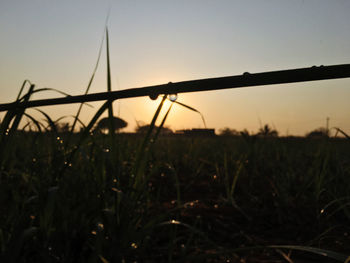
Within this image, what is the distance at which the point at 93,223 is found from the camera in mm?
1263

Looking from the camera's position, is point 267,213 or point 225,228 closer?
point 225,228

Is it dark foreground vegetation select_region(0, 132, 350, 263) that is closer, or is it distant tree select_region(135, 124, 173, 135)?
dark foreground vegetation select_region(0, 132, 350, 263)

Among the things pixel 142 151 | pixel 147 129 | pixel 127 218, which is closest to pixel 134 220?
pixel 127 218

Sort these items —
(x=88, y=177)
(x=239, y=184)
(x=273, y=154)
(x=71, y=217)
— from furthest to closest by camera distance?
(x=273, y=154) → (x=239, y=184) → (x=88, y=177) → (x=71, y=217)

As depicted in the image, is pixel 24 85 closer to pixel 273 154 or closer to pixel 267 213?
pixel 267 213

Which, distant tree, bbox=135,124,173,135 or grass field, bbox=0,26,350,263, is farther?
distant tree, bbox=135,124,173,135

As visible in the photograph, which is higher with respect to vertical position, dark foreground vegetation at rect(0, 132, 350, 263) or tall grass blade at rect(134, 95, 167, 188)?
tall grass blade at rect(134, 95, 167, 188)

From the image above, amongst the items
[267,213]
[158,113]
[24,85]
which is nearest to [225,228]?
[267,213]

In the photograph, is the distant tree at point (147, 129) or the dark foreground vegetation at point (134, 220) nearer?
the dark foreground vegetation at point (134, 220)

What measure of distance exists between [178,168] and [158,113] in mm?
2419

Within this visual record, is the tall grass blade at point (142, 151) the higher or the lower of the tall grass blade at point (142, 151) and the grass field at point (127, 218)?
the higher

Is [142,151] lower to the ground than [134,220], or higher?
higher

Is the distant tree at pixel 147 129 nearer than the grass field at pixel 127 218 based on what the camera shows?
No

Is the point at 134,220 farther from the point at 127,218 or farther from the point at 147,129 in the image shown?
the point at 147,129
